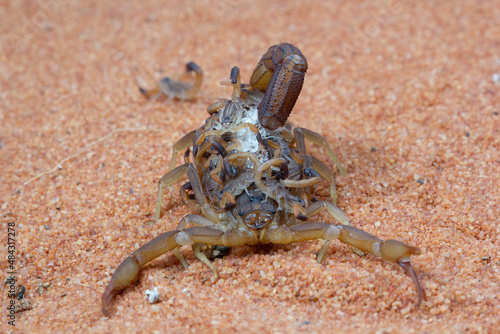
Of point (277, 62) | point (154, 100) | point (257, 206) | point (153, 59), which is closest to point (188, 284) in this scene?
point (257, 206)

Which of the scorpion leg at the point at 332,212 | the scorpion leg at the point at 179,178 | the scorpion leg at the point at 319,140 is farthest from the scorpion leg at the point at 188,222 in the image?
the scorpion leg at the point at 319,140

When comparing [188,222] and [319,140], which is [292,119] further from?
[188,222]

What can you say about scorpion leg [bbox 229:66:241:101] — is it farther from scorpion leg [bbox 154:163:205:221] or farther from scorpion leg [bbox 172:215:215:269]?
scorpion leg [bbox 172:215:215:269]

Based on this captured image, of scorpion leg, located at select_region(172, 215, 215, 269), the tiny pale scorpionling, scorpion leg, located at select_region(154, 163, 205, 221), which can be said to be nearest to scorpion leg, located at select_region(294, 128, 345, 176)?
the tiny pale scorpionling

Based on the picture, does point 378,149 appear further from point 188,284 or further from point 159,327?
point 159,327

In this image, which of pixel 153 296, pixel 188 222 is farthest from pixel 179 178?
pixel 153 296

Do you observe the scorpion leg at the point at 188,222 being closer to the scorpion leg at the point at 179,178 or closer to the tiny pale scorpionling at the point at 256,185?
the tiny pale scorpionling at the point at 256,185

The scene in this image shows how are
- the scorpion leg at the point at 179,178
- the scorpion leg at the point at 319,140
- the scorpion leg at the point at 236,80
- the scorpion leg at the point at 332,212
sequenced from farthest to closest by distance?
the scorpion leg at the point at 319,140 < the scorpion leg at the point at 236,80 < the scorpion leg at the point at 179,178 < the scorpion leg at the point at 332,212
